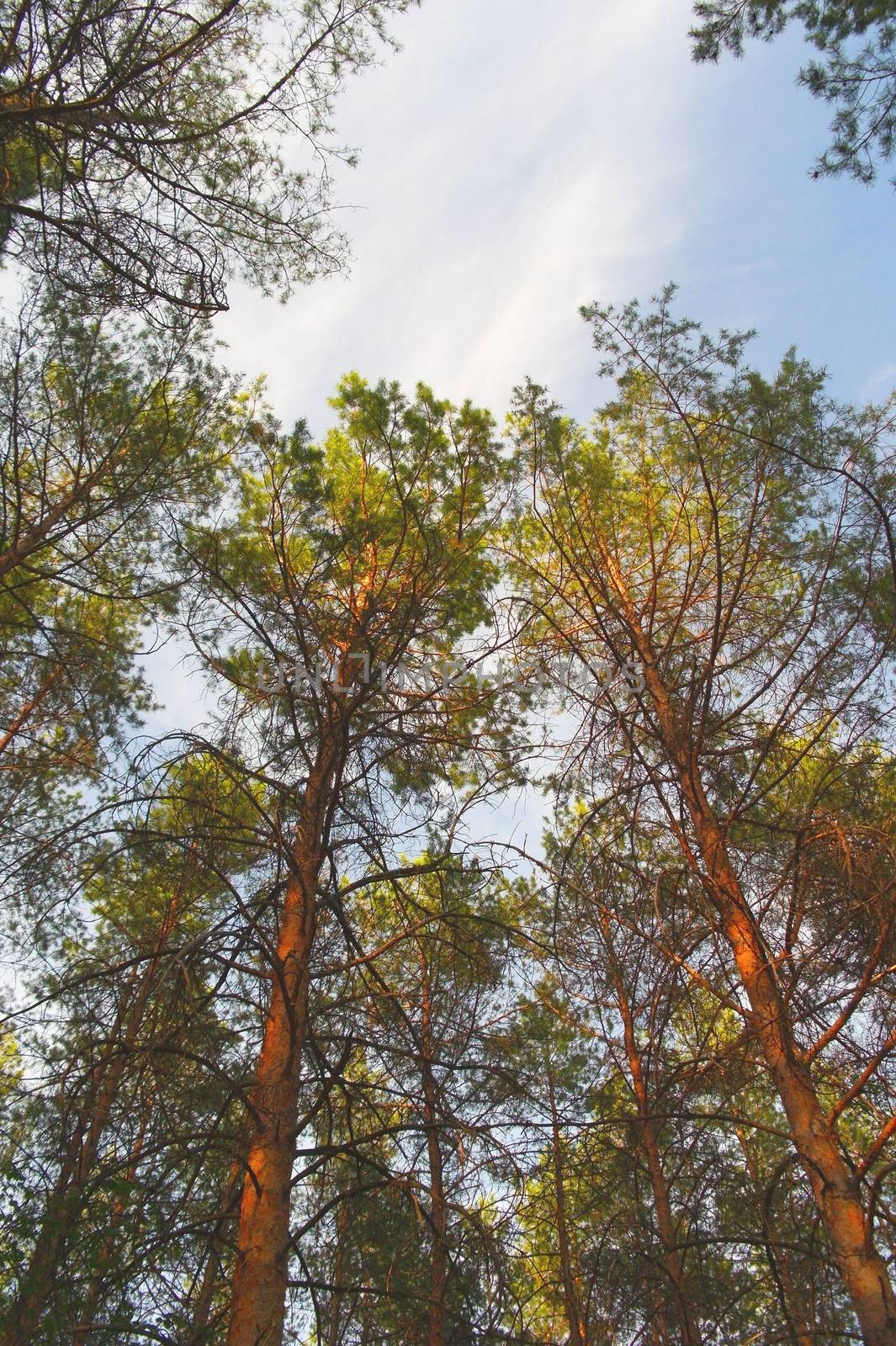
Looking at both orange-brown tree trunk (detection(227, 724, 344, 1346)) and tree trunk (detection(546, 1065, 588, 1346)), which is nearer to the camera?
orange-brown tree trunk (detection(227, 724, 344, 1346))

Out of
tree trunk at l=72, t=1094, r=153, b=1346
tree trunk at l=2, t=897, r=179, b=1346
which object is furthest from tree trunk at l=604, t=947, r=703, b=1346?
tree trunk at l=2, t=897, r=179, b=1346

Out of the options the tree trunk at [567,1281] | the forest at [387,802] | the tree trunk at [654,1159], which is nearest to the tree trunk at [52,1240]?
the forest at [387,802]

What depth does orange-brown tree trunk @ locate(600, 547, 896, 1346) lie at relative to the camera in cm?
301

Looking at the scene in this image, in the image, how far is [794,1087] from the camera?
3.63 m

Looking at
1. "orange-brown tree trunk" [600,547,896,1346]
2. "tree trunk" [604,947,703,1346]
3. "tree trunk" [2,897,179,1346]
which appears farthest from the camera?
"tree trunk" [604,947,703,1346]

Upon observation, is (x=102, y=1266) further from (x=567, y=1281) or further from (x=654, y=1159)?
(x=654, y=1159)

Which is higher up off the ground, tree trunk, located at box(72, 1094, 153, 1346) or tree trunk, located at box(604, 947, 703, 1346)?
tree trunk, located at box(604, 947, 703, 1346)

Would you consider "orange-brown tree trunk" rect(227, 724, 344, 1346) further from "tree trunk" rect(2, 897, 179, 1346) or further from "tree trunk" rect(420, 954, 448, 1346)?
"tree trunk" rect(420, 954, 448, 1346)

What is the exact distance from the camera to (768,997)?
3971 mm

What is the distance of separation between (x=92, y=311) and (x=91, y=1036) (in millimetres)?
3654

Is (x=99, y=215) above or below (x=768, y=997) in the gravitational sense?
above

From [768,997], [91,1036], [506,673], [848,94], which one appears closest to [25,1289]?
[91,1036]

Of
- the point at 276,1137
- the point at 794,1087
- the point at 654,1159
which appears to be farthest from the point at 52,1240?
the point at 654,1159

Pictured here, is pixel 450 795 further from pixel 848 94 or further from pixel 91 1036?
pixel 848 94
